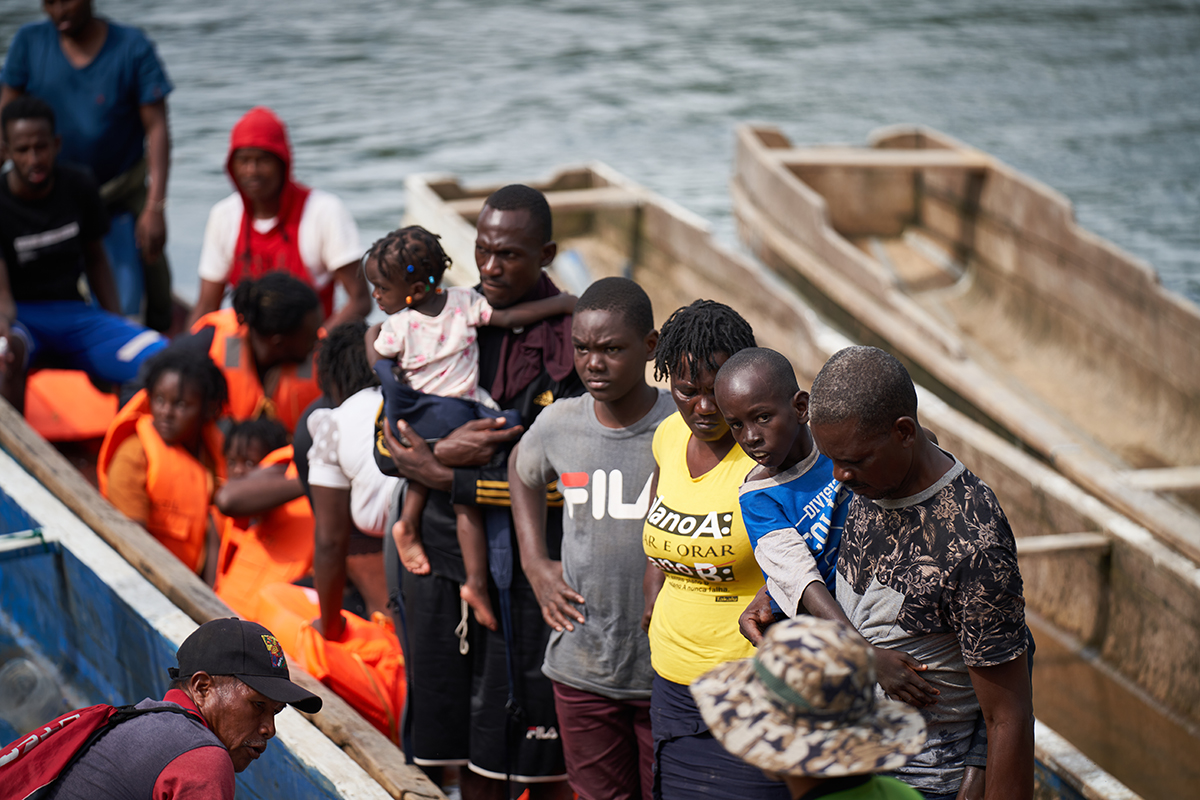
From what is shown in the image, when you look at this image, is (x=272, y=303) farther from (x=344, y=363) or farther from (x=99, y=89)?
(x=99, y=89)

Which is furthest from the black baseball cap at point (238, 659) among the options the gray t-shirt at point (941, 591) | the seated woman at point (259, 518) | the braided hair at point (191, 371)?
the braided hair at point (191, 371)

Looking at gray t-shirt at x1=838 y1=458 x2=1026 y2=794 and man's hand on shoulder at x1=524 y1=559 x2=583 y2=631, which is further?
man's hand on shoulder at x1=524 y1=559 x2=583 y2=631

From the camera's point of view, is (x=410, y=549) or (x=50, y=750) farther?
(x=410, y=549)

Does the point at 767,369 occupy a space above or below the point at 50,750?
above

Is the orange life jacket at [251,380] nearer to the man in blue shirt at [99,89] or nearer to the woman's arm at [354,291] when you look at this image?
the woman's arm at [354,291]

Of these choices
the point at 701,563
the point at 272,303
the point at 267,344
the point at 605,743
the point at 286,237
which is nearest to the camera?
the point at 701,563

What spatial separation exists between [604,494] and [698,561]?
35cm

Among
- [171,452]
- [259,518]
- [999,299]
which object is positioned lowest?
[999,299]

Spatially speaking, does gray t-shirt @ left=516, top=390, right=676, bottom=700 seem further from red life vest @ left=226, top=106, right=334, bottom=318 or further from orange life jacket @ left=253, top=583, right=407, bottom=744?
red life vest @ left=226, top=106, right=334, bottom=318

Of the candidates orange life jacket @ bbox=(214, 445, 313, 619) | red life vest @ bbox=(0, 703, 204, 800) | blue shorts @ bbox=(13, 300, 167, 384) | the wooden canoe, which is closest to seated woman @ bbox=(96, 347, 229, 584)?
the wooden canoe

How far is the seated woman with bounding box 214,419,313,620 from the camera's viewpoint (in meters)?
3.64

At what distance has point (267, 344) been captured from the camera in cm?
418

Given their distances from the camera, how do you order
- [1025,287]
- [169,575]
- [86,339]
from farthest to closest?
[1025,287] < [86,339] < [169,575]

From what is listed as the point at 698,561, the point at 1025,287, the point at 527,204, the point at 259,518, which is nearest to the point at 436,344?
the point at 527,204
